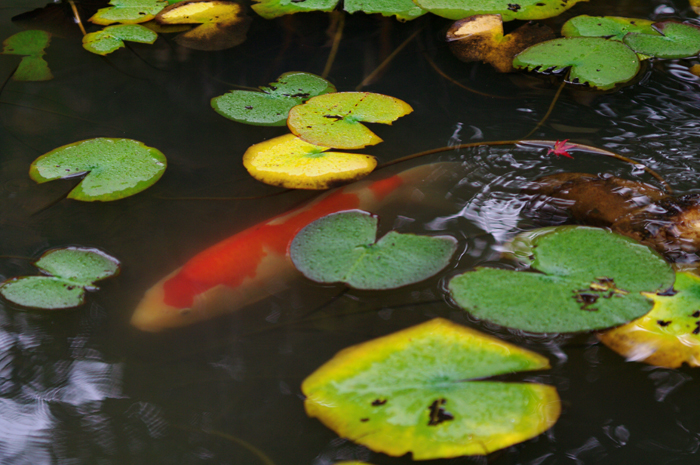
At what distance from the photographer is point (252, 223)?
129 centimetres

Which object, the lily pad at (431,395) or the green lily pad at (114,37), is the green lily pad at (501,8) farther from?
the lily pad at (431,395)

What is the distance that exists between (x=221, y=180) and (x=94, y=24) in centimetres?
121

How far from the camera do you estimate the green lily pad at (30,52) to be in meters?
1.81

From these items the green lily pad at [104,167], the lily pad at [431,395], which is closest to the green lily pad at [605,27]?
the lily pad at [431,395]

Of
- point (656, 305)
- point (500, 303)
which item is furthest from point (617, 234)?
point (500, 303)

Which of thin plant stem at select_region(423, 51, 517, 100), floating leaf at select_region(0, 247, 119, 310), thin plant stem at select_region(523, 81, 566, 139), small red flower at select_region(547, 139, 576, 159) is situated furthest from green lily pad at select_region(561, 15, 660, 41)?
floating leaf at select_region(0, 247, 119, 310)

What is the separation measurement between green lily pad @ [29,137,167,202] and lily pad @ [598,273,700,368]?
1168 millimetres

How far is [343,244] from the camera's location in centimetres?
116

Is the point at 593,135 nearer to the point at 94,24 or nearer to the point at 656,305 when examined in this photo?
the point at 656,305

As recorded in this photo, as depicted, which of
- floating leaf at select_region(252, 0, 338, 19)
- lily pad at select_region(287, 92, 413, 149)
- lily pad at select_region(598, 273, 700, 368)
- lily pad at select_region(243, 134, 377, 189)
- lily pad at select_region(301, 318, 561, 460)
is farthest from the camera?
floating leaf at select_region(252, 0, 338, 19)

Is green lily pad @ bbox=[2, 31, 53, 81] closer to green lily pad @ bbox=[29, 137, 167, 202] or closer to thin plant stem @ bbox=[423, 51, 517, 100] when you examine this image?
green lily pad @ bbox=[29, 137, 167, 202]

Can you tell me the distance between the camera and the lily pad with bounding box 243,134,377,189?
132 centimetres

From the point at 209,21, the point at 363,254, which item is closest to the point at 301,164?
the point at 363,254

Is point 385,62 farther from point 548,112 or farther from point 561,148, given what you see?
point 561,148
